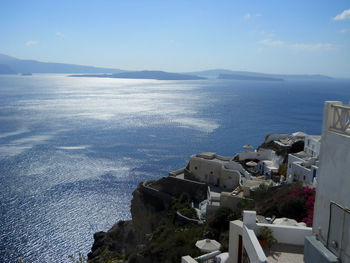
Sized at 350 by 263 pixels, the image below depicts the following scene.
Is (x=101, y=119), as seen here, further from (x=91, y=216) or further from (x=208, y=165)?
(x=208, y=165)

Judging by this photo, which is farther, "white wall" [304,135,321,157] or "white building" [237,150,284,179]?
"white building" [237,150,284,179]

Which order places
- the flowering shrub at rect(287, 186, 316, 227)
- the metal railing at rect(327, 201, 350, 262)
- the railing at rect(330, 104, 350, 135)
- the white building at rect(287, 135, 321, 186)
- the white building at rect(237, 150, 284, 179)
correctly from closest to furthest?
1. the metal railing at rect(327, 201, 350, 262)
2. the railing at rect(330, 104, 350, 135)
3. the flowering shrub at rect(287, 186, 316, 227)
4. the white building at rect(287, 135, 321, 186)
5. the white building at rect(237, 150, 284, 179)

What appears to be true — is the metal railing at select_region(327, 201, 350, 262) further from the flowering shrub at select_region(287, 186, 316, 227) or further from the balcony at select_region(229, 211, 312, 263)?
the flowering shrub at select_region(287, 186, 316, 227)

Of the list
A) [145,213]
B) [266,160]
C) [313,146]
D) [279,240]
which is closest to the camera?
[279,240]

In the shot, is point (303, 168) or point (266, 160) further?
point (266, 160)

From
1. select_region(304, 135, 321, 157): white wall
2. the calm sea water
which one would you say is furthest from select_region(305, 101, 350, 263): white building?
the calm sea water

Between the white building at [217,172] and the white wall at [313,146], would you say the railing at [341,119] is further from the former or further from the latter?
the white building at [217,172]

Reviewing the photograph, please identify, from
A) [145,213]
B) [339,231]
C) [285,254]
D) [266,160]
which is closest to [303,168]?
[266,160]

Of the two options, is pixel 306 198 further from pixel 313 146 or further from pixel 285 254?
pixel 313 146
